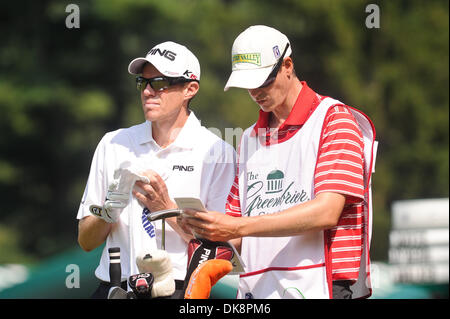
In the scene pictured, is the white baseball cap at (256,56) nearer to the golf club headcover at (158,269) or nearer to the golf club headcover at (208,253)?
the golf club headcover at (208,253)

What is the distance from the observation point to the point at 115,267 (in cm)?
464

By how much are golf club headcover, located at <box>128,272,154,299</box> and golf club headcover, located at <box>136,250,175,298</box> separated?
0.09 feet

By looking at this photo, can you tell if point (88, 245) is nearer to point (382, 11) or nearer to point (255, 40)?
point (255, 40)

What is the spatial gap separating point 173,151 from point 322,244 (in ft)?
4.46

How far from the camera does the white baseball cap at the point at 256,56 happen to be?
4.14 metres

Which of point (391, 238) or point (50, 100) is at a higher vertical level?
point (50, 100)

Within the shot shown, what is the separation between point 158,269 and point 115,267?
0.52m

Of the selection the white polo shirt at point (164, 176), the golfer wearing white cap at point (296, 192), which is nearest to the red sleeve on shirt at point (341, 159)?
the golfer wearing white cap at point (296, 192)

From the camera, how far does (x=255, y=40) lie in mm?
4160

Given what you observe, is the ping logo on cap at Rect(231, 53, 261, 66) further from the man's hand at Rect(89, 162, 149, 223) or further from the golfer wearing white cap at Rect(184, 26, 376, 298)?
the man's hand at Rect(89, 162, 149, 223)

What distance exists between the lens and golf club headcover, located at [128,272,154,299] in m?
4.12

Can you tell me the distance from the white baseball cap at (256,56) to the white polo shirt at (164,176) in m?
0.91

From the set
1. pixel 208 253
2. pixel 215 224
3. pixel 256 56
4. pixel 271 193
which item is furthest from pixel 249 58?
pixel 208 253
